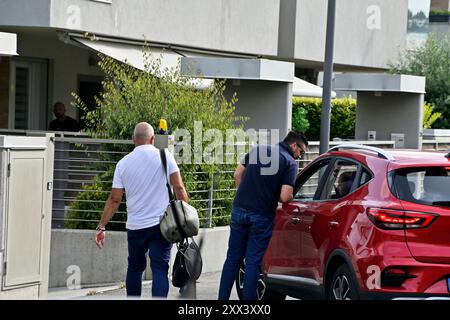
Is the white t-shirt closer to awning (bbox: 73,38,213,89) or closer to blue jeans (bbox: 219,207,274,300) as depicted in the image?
blue jeans (bbox: 219,207,274,300)

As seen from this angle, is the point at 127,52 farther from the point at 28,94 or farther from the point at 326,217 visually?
the point at 326,217

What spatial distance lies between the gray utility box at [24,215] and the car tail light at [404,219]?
417cm

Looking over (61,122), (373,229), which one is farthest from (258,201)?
(61,122)

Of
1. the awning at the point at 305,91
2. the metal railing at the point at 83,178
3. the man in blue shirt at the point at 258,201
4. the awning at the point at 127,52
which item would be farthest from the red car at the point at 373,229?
the awning at the point at 305,91

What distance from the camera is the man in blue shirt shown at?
9914 mm

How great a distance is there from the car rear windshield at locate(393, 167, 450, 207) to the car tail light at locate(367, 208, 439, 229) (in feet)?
0.49

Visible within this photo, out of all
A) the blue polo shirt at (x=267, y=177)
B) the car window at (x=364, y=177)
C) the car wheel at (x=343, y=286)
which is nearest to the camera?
the car wheel at (x=343, y=286)

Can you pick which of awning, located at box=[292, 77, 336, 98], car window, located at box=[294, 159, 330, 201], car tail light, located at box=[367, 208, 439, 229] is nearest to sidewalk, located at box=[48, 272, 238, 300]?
car window, located at box=[294, 159, 330, 201]

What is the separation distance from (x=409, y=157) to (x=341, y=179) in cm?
83

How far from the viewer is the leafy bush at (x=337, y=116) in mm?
→ 31312

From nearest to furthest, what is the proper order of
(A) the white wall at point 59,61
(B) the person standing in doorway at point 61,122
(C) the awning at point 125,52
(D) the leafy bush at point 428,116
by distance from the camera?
(C) the awning at point 125,52, (B) the person standing in doorway at point 61,122, (A) the white wall at point 59,61, (D) the leafy bush at point 428,116

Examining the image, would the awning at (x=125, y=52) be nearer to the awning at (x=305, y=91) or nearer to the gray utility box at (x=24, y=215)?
the awning at (x=305, y=91)

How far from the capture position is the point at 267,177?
9961mm
